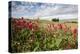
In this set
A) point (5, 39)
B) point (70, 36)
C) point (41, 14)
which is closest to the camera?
point (5, 39)

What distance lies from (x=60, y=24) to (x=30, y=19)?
15.1 inches

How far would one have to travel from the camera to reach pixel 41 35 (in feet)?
6.57

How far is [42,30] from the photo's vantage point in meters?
2.01

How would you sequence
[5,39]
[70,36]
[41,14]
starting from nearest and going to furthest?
[5,39] < [41,14] < [70,36]

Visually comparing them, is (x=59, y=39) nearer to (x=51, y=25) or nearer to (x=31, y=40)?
(x=51, y=25)

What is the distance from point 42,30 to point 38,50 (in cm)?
24

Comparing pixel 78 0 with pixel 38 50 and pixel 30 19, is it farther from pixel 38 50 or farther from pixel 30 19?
pixel 38 50

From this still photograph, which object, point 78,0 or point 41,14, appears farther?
point 78,0

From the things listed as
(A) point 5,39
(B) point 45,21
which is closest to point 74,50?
(B) point 45,21

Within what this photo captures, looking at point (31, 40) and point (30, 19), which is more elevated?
point (30, 19)

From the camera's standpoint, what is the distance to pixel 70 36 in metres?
2.13

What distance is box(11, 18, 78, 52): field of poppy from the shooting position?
191 centimetres

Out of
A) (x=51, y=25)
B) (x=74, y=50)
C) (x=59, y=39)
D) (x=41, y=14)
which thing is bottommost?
(x=74, y=50)

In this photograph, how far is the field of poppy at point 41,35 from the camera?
1.91 m
